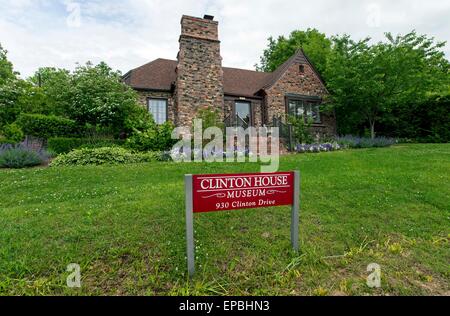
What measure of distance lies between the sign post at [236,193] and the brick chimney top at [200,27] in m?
14.2

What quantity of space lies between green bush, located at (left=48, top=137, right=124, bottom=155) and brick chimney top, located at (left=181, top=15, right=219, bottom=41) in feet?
25.9

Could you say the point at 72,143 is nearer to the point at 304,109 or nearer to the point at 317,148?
the point at 317,148

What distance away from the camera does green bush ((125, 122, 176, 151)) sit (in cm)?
1212

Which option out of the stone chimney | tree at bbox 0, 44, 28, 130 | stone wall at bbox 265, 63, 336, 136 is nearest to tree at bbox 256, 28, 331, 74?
stone wall at bbox 265, 63, 336, 136

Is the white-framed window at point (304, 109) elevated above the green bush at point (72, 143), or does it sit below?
above

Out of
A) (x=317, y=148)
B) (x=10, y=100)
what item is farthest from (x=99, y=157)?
(x=10, y=100)

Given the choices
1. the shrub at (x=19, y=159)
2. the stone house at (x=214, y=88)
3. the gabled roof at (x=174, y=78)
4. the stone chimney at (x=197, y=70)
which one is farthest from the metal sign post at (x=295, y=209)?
the gabled roof at (x=174, y=78)

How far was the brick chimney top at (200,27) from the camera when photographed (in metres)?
14.9

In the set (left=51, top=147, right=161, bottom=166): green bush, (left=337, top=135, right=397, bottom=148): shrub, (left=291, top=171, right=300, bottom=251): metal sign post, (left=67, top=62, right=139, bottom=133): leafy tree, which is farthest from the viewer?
(left=337, top=135, right=397, bottom=148): shrub

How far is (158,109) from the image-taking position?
52.3 ft

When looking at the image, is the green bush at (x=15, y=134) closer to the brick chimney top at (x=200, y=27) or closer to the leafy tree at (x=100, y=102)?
the leafy tree at (x=100, y=102)

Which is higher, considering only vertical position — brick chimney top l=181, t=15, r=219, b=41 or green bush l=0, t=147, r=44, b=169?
brick chimney top l=181, t=15, r=219, b=41

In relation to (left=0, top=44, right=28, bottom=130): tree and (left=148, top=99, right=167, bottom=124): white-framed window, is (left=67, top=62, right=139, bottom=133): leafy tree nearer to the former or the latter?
(left=148, top=99, right=167, bottom=124): white-framed window
